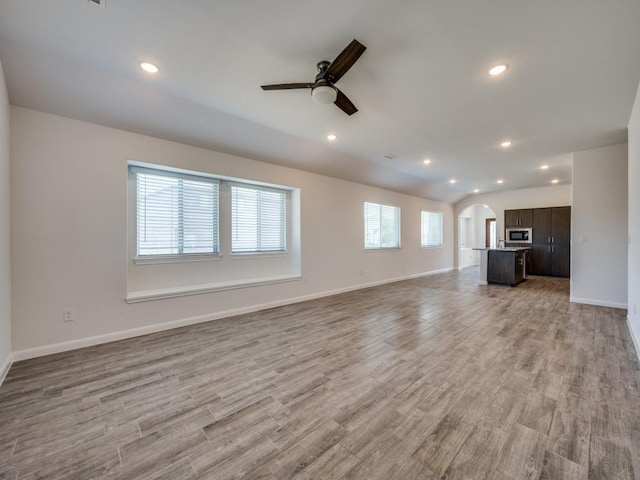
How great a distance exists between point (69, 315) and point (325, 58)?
388 centimetres

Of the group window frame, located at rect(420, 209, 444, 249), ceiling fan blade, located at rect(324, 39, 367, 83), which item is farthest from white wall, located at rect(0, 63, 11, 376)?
window frame, located at rect(420, 209, 444, 249)

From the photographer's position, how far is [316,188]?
18.9ft

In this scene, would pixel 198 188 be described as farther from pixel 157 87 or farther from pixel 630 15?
pixel 630 15

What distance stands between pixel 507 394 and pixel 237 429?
2.09 meters

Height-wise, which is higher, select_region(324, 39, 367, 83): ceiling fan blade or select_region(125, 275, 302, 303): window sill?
select_region(324, 39, 367, 83): ceiling fan blade

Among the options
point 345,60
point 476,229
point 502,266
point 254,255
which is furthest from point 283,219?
point 476,229

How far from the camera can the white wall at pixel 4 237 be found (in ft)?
8.05

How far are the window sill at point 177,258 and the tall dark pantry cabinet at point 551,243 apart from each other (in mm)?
9438

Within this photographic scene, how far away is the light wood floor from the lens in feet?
4.95

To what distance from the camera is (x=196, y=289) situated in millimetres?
4031

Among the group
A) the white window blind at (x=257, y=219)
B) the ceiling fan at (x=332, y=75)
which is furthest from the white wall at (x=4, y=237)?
the white window blind at (x=257, y=219)

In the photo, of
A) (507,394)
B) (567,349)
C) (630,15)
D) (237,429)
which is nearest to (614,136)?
(630,15)

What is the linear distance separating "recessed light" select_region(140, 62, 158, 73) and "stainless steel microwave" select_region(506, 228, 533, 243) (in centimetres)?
1031

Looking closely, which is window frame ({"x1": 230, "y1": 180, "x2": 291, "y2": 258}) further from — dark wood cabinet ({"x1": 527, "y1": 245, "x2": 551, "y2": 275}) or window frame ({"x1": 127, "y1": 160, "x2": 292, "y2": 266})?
dark wood cabinet ({"x1": 527, "y1": 245, "x2": 551, "y2": 275})
